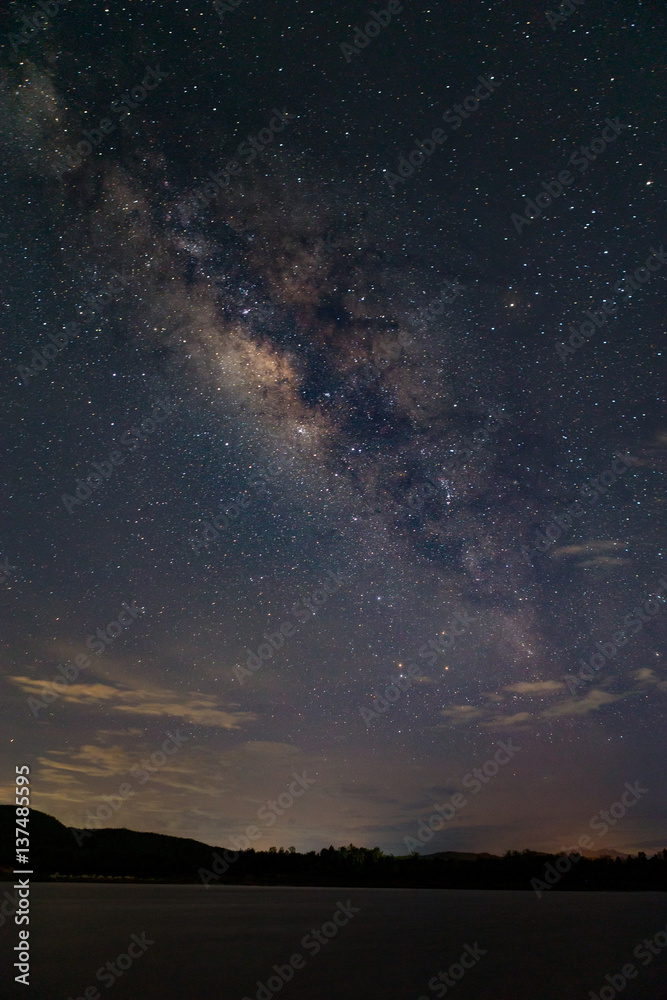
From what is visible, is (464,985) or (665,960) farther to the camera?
(665,960)

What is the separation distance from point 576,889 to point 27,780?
19100 cm

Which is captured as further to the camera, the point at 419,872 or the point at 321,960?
the point at 419,872

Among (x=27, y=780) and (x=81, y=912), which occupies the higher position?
(x=27, y=780)

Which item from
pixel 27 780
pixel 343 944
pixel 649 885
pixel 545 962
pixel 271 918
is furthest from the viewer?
pixel 649 885

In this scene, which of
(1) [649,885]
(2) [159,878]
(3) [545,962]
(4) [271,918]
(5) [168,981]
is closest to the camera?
(5) [168,981]

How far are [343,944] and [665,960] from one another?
16583 millimetres

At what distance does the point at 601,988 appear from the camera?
24.5m

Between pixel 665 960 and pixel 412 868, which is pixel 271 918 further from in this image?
pixel 412 868

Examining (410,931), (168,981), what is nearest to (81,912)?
(410,931)

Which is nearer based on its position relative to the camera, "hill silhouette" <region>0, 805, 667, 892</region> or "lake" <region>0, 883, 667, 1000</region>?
"lake" <region>0, 883, 667, 1000</region>

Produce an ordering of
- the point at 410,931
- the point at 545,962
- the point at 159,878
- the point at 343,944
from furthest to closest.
A: the point at 159,878 → the point at 410,931 → the point at 343,944 → the point at 545,962

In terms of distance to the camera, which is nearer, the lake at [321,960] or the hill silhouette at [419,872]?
the lake at [321,960]

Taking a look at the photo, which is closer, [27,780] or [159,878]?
[27,780]

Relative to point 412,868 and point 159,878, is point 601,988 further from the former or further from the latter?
point 159,878
